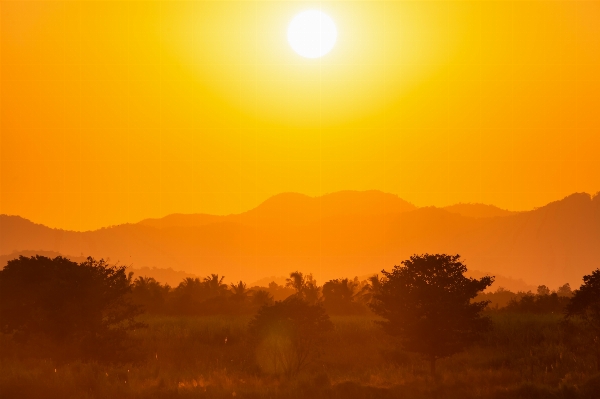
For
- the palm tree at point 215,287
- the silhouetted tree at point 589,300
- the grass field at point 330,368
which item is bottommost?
the grass field at point 330,368

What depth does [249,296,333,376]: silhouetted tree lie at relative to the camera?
40.8 meters

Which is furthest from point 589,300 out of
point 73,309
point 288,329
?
point 73,309

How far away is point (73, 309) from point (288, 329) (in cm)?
1091

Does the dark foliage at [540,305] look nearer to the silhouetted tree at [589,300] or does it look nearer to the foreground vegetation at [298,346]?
the foreground vegetation at [298,346]

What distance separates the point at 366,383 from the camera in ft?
97.6

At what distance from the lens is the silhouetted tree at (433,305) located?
114 ft

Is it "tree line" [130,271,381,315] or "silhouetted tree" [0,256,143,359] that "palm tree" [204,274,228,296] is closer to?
"tree line" [130,271,381,315]

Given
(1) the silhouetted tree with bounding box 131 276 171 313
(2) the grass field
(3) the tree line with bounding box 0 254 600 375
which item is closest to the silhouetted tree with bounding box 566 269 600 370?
(3) the tree line with bounding box 0 254 600 375

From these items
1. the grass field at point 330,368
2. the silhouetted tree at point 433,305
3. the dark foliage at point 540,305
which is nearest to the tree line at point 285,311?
the silhouetted tree at point 433,305

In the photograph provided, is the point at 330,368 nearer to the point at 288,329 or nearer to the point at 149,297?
the point at 288,329

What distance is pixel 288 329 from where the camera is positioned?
4150 centimetres

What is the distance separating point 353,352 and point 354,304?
23905mm

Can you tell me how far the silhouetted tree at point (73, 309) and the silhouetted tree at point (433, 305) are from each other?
1237cm

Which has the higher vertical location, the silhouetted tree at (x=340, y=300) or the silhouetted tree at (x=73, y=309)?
the silhouetted tree at (x=340, y=300)
